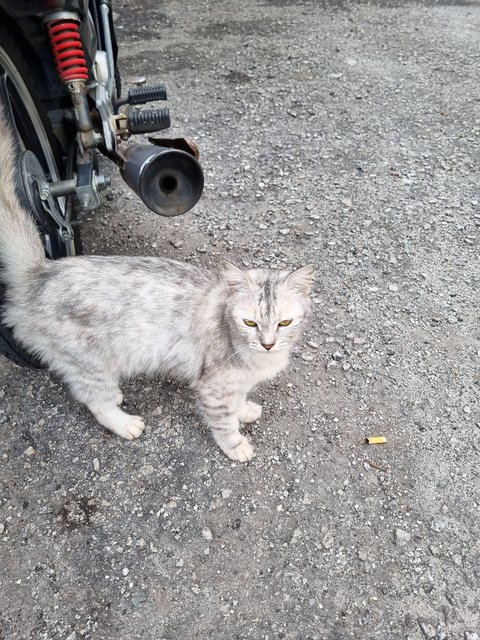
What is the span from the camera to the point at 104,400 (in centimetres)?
315

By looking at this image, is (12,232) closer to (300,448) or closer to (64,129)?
(64,129)

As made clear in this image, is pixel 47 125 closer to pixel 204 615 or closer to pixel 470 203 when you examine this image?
pixel 204 615

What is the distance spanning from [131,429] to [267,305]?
124 cm

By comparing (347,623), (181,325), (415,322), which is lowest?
(347,623)

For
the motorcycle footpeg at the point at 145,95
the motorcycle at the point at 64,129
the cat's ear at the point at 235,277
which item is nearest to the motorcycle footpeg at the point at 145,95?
the motorcycle footpeg at the point at 145,95

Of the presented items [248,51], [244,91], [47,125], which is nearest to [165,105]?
[244,91]

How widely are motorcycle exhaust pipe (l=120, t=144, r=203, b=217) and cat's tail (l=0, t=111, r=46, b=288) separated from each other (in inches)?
25.1

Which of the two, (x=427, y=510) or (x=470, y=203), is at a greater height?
(x=470, y=203)

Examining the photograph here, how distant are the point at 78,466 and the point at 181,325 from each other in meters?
1.09

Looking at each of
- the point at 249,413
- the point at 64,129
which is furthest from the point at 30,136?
the point at 249,413

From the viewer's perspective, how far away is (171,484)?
3.05 meters

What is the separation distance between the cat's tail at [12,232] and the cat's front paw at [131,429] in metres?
1.07

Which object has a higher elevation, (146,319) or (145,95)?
(145,95)

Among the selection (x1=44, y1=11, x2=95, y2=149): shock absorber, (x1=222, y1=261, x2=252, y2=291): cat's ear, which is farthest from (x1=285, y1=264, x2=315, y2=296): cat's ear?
(x1=44, y1=11, x2=95, y2=149): shock absorber
